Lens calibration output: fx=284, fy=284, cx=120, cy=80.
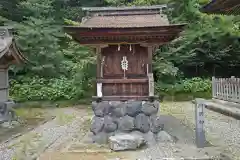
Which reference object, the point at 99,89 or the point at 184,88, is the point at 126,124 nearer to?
the point at 99,89

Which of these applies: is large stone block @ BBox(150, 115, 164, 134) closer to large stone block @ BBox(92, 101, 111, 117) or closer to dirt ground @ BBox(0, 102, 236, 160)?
dirt ground @ BBox(0, 102, 236, 160)

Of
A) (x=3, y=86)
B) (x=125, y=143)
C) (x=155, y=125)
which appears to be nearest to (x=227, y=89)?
(x=155, y=125)

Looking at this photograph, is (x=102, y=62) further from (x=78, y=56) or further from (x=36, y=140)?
(x=78, y=56)

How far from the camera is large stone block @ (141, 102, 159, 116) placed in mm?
7648

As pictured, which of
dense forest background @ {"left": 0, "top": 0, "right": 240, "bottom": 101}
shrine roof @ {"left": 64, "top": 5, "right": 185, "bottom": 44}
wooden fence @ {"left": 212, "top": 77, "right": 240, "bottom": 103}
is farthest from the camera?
dense forest background @ {"left": 0, "top": 0, "right": 240, "bottom": 101}

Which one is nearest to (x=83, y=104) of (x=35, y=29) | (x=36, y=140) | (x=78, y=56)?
(x=78, y=56)

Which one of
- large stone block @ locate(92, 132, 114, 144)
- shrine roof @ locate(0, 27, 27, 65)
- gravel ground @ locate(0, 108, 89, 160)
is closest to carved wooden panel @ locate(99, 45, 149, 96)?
large stone block @ locate(92, 132, 114, 144)

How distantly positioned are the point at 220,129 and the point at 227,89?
448 cm

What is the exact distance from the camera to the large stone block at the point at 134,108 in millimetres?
7668

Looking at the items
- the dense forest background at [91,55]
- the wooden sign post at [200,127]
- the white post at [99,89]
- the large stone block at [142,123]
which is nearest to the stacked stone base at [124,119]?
the large stone block at [142,123]

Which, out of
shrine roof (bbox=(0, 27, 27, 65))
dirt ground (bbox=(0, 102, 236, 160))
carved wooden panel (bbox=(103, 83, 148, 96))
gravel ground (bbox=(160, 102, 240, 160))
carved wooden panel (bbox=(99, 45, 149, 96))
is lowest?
dirt ground (bbox=(0, 102, 236, 160))

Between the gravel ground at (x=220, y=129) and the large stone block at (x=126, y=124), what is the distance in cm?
204

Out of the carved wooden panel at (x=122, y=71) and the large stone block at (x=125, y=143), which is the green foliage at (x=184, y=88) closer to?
the carved wooden panel at (x=122, y=71)

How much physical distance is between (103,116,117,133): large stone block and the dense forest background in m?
7.97
